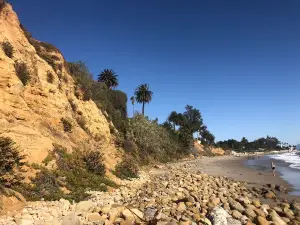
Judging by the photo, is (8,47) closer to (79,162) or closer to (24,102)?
(24,102)

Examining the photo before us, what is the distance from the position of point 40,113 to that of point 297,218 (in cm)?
1681

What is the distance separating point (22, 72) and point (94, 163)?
26.0ft

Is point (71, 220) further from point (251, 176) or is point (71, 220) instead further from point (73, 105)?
point (251, 176)

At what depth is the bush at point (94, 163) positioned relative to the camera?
16.1m

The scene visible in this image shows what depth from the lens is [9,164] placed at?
35.1ft

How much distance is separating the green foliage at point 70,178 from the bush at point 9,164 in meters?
0.49

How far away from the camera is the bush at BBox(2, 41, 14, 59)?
1648 cm

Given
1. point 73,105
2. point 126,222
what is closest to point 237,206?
point 126,222

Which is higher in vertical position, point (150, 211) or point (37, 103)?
point (37, 103)

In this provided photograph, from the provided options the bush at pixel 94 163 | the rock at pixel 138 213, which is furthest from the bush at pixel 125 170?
the rock at pixel 138 213

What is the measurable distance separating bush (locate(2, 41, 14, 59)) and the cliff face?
0.36 meters

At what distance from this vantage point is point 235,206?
1328 cm

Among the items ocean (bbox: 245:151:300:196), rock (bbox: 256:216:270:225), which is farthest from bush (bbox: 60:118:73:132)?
ocean (bbox: 245:151:300:196)

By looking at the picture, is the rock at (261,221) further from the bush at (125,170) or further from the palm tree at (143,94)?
the palm tree at (143,94)
